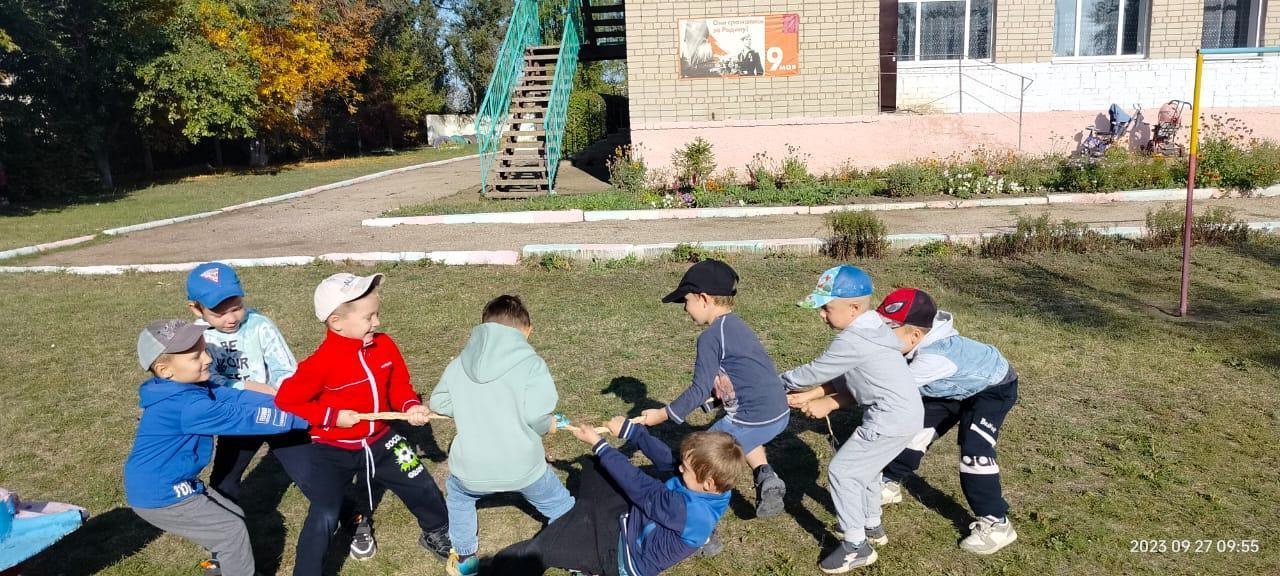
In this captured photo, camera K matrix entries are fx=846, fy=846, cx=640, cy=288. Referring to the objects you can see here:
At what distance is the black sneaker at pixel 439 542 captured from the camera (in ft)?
12.4

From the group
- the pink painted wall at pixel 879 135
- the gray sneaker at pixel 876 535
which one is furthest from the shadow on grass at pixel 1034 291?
the pink painted wall at pixel 879 135

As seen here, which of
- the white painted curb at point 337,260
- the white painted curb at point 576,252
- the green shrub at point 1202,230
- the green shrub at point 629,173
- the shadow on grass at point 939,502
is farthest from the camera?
the green shrub at point 629,173

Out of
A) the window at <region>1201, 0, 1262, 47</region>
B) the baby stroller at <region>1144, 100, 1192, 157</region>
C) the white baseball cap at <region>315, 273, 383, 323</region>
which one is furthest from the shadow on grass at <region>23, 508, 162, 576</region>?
the window at <region>1201, 0, 1262, 47</region>

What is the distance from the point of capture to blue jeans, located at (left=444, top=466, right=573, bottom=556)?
136 inches

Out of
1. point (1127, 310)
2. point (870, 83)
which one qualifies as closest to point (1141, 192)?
point (870, 83)

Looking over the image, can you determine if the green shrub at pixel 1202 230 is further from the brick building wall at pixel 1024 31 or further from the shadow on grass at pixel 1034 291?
the brick building wall at pixel 1024 31

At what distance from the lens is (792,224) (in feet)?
40.7

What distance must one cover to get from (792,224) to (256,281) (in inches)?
284

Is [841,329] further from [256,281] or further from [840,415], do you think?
[256,281]

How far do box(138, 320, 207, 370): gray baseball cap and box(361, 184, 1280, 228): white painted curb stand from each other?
33.7 ft

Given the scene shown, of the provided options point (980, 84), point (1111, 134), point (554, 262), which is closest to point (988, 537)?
point (554, 262)

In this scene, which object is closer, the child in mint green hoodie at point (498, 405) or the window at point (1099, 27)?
the child in mint green hoodie at point (498, 405)

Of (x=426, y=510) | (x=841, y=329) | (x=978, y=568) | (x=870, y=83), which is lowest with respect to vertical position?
(x=978, y=568)

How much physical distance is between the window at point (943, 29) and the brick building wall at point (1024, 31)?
0.26 metres
